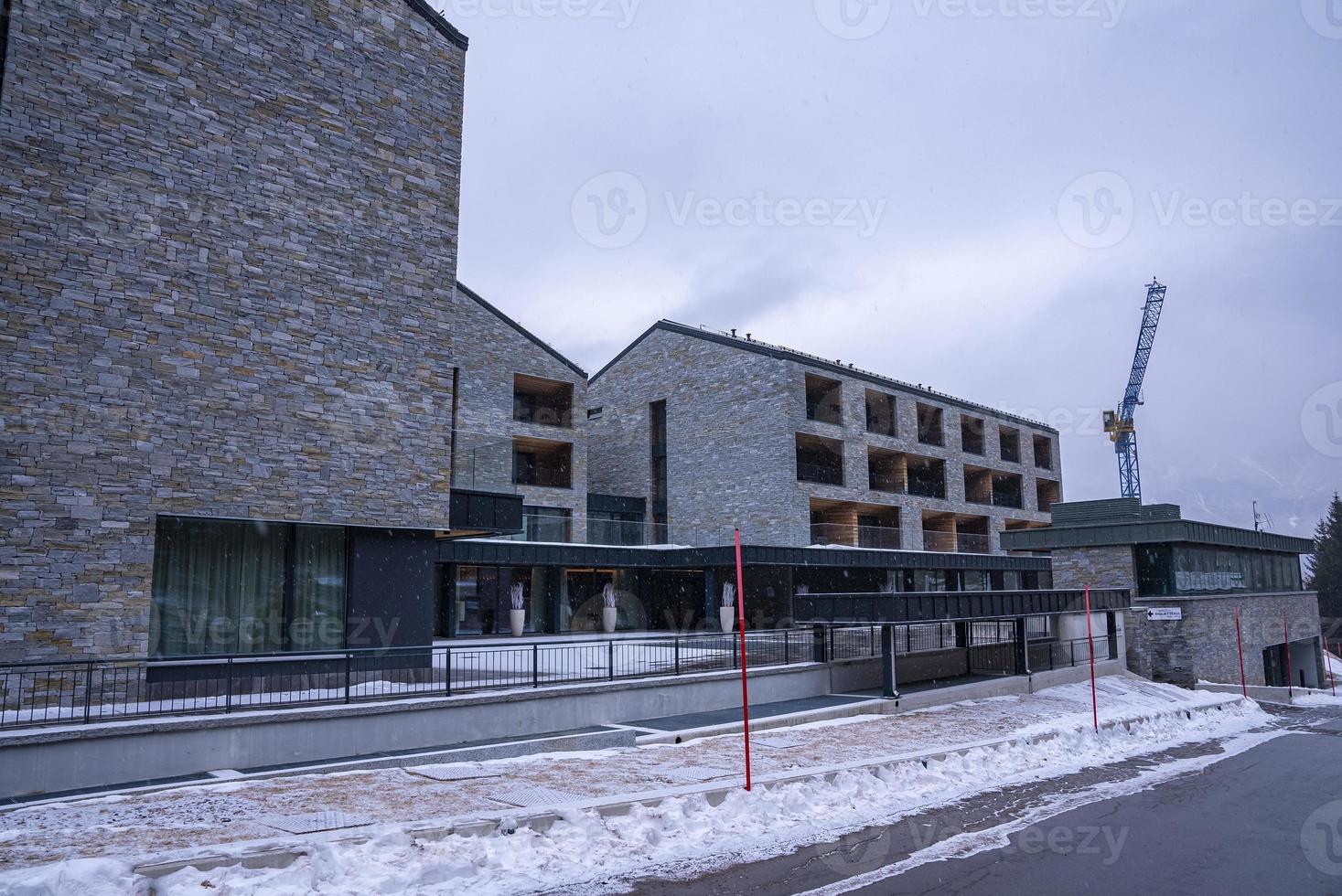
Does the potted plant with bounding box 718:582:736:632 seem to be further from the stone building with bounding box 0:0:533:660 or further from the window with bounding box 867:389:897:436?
the stone building with bounding box 0:0:533:660

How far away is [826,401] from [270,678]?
112ft

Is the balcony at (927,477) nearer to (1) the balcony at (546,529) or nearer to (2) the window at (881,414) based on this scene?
(2) the window at (881,414)

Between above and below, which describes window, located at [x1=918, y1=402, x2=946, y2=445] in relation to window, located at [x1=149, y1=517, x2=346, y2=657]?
above

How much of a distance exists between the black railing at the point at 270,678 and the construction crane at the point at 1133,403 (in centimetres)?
7750

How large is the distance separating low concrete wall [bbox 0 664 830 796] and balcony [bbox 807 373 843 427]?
2712 cm

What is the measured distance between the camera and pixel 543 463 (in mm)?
40312

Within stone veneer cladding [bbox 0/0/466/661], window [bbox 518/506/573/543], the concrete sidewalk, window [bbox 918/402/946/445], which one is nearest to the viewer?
the concrete sidewalk

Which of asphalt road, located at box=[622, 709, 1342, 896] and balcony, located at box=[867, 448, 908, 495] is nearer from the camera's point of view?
asphalt road, located at box=[622, 709, 1342, 896]

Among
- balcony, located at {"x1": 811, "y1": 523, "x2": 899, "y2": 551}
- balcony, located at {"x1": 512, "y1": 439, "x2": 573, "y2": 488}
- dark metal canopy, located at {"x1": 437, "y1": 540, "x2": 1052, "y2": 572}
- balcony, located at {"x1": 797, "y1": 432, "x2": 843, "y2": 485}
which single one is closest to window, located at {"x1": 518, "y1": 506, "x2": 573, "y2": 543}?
dark metal canopy, located at {"x1": 437, "y1": 540, "x2": 1052, "y2": 572}

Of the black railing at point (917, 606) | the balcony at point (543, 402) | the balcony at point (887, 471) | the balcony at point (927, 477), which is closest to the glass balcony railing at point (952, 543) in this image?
the balcony at point (887, 471)

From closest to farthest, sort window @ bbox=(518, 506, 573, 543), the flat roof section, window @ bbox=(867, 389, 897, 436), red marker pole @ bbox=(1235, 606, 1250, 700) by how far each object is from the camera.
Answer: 1. red marker pole @ bbox=(1235, 606, 1250, 700)
2. the flat roof section
3. window @ bbox=(518, 506, 573, 543)
4. window @ bbox=(867, 389, 897, 436)

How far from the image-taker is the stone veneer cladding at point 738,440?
4084cm

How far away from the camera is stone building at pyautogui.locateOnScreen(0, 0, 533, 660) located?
47.8 ft

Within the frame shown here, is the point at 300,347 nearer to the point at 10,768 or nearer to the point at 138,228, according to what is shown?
the point at 138,228
